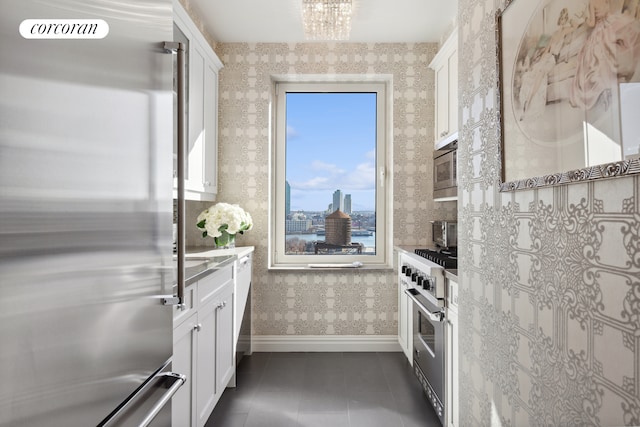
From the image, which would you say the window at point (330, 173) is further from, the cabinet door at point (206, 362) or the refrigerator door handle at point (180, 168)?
the refrigerator door handle at point (180, 168)

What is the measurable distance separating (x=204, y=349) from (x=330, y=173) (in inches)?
80.1

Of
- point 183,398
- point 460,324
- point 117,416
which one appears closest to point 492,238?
point 460,324

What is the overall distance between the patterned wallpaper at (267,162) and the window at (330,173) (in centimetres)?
19

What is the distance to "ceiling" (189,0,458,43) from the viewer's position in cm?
271

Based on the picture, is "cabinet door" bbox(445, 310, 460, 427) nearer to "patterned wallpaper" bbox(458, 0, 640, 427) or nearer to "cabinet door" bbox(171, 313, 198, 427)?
"patterned wallpaper" bbox(458, 0, 640, 427)

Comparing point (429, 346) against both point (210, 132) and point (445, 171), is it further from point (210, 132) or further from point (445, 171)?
point (210, 132)

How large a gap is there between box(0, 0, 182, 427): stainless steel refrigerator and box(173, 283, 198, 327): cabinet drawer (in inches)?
21.7

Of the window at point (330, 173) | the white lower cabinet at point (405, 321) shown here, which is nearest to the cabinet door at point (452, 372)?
the white lower cabinet at point (405, 321)

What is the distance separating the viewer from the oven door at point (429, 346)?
2004 mm

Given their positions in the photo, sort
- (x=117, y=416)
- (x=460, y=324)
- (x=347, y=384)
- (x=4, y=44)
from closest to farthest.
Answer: (x=4, y=44)
(x=117, y=416)
(x=460, y=324)
(x=347, y=384)

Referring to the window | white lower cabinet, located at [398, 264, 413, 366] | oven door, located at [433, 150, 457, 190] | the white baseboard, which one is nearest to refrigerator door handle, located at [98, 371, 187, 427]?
white lower cabinet, located at [398, 264, 413, 366]

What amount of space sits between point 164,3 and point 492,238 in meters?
1.16

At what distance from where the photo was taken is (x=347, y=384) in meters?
2.69

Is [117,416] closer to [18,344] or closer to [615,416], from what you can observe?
[18,344]
